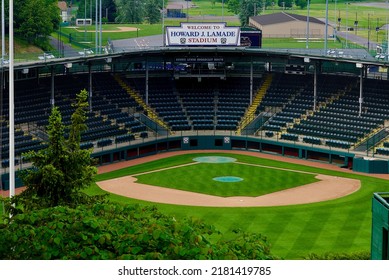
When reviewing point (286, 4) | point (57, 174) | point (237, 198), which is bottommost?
point (237, 198)

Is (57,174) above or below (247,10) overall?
below

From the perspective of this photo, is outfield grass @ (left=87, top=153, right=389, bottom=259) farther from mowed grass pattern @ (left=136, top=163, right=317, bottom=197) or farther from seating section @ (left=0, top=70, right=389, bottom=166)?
seating section @ (left=0, top=70, right=389, bottom=166)

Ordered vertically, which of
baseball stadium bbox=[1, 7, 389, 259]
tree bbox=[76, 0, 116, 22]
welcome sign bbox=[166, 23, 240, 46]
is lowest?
baseball stadium bbox=[1, 7, 389, 259]

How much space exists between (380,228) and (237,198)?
37274 mm

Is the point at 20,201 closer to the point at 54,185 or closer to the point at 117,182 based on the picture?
the point at 54,185

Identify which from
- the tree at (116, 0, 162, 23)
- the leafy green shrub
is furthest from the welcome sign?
the leafy green shrub

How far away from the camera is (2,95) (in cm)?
7844

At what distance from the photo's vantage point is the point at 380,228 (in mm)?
29875

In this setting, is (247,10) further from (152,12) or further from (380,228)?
(380,228)

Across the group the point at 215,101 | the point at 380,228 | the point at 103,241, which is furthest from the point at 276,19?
the point at 103,241

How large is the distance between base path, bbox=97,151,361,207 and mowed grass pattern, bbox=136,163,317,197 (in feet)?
3.76

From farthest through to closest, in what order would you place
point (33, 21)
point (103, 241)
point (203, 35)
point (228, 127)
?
point (33, 21), point (203, 35), point (228, 127), point (103, 241)

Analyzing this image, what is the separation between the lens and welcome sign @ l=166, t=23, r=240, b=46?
93812 mm

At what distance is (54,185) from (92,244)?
491 inches
